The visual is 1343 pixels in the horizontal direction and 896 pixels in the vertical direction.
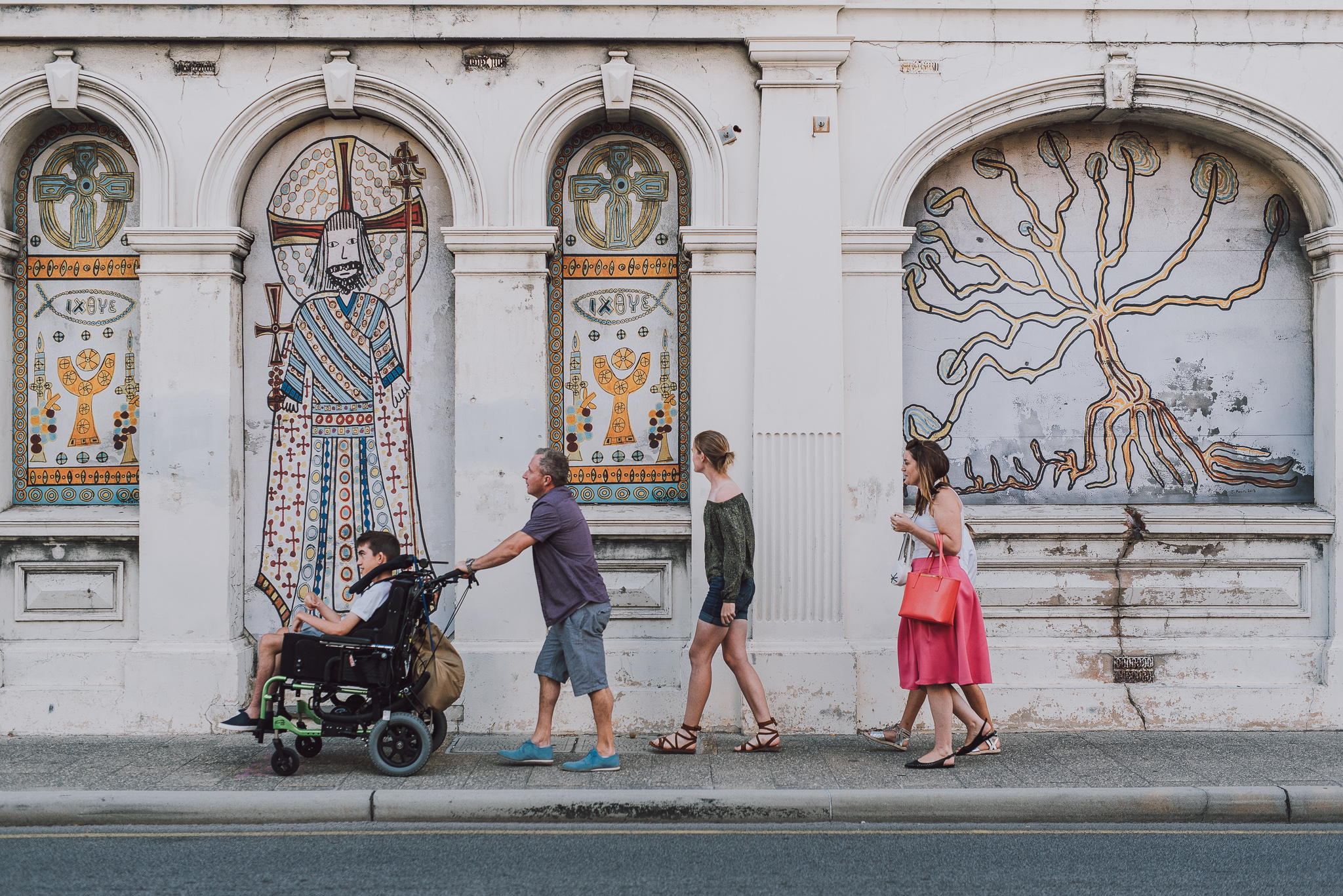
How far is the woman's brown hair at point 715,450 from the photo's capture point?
6.64 meters

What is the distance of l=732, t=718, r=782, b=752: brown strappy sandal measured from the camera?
681cm

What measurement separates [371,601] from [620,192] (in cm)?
348

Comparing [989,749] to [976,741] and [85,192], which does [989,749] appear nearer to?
[976,741]

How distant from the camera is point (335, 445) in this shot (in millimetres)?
7902

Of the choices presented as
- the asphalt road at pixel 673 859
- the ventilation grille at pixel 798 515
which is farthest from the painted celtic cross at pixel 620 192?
the asphalt road at pixel 673 859

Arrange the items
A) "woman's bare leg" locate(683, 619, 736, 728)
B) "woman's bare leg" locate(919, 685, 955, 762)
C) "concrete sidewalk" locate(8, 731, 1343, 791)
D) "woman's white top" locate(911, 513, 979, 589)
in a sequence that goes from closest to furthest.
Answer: "concrete sidewalk" locate(8, 731, 1343, 791) → "woman's bare leg" locate(919, 685, 955, 762) → "woman's white top" locate(911, 513, 979, 589) → "woman's bare leg" locate(683, 619, 736, 728)

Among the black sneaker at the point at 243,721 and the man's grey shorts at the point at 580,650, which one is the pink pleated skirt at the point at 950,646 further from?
the black sneaker at the point at 243,721

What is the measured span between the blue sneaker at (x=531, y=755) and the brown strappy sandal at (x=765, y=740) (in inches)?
47.3

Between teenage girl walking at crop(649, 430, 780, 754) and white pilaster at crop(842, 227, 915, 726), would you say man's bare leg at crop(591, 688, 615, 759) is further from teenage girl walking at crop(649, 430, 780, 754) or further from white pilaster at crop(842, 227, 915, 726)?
white pilaster at crop(842, 227, 915, 726)

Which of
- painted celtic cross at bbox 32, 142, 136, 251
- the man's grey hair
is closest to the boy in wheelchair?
the man's grey hair

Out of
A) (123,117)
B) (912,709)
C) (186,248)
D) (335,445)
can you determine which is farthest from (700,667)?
(123,117)

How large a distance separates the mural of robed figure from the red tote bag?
3583 millimetres

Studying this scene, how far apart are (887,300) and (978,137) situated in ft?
4.42

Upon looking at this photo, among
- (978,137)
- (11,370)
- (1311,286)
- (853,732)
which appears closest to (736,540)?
(853,732)
